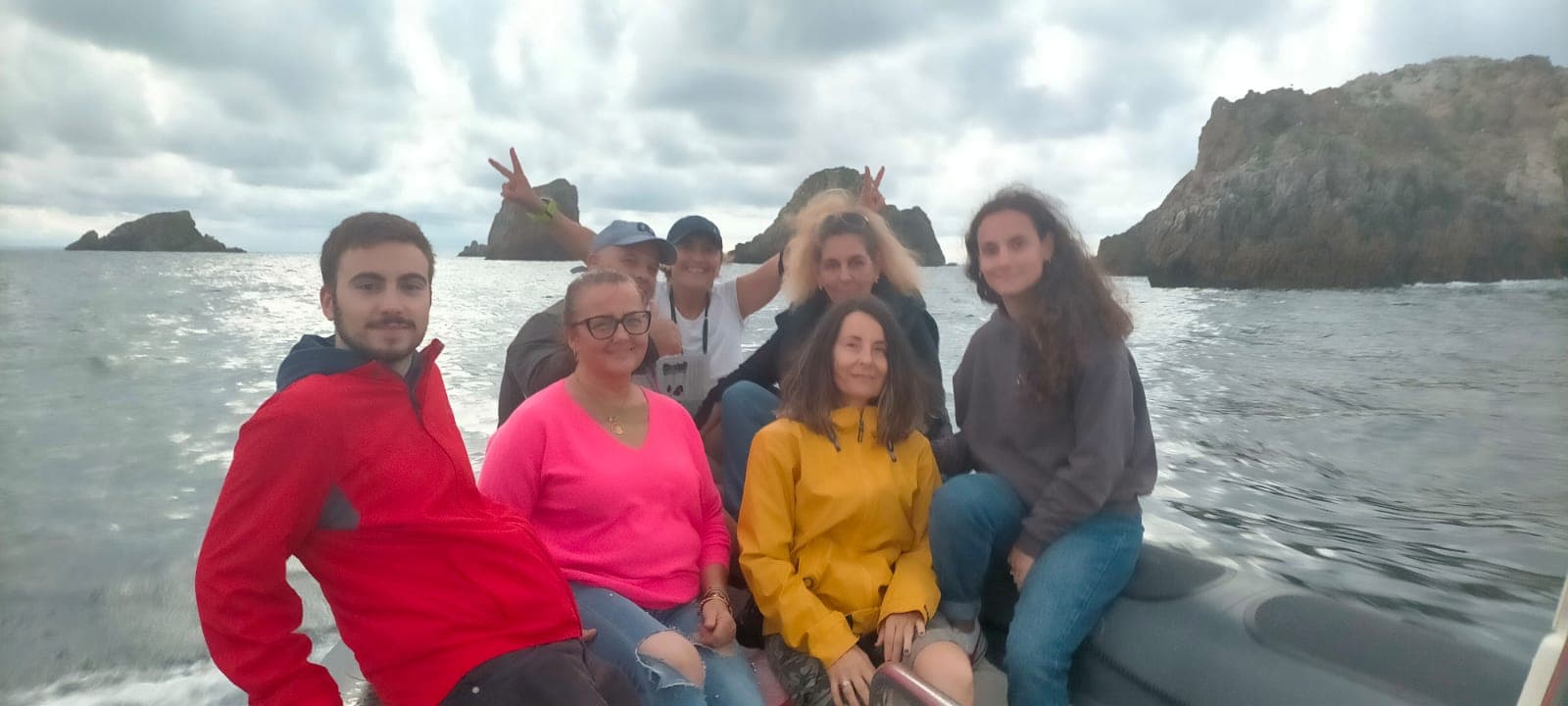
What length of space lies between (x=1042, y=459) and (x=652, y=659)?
45.0 inches

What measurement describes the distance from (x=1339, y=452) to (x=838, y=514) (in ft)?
24.5

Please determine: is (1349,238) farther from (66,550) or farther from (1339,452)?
(66,550)

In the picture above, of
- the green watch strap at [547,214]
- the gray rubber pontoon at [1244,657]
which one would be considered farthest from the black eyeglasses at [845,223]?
the gray rubber pontoon at [1244,657]

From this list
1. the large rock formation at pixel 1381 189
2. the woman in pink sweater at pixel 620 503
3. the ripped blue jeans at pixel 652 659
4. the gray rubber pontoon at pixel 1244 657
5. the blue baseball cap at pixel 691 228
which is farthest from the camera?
the large rock formation at pixel 1381 189

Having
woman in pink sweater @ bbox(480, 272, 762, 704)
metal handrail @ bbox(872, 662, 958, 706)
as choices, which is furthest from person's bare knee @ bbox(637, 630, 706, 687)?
metal handrail @ bbox(872, 662, 958, 706)

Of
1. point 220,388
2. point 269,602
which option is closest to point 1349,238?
point 220,388

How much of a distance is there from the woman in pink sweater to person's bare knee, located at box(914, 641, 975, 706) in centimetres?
39

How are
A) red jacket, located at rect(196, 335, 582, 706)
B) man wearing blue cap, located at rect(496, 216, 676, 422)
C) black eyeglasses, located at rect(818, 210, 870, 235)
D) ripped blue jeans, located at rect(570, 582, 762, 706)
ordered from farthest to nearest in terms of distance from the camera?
black eyeglasses, located at rect(818, 210, 870, 235) < man wearing blue cap, located at rect(496, 216, 676, 422) < ripped blue jeans, located at rect(570, 582, 762, 706) < red jacket, located at rect(196, 335, 582, 706)

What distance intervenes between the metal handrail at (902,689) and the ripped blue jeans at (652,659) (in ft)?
1.05

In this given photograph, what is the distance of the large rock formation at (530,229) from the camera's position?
12.3ft

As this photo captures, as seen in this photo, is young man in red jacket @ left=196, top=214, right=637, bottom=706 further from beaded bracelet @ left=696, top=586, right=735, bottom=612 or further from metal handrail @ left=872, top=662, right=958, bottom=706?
metal handrail @ left=872, top=662, right=958, bottom=706

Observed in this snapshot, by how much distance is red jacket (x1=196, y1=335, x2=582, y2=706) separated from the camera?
1307 millimetres

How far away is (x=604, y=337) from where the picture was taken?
80.6 inches

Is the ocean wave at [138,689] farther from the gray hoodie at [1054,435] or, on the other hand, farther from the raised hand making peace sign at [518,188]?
the gray hoodie at [1054,435]
